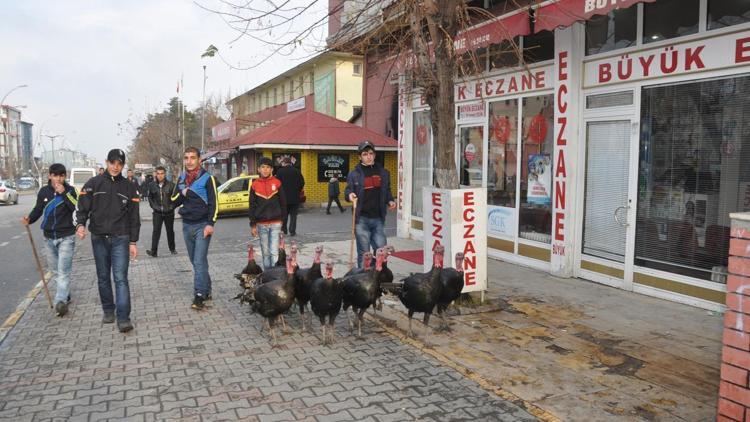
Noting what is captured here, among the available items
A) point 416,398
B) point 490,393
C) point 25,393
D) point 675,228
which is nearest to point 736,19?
point 675,228

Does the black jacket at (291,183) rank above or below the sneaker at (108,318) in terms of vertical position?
above

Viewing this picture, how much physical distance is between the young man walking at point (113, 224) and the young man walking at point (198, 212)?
67 centimetres

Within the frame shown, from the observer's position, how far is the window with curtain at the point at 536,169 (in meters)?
8.78

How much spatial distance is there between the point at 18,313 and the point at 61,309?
772mm

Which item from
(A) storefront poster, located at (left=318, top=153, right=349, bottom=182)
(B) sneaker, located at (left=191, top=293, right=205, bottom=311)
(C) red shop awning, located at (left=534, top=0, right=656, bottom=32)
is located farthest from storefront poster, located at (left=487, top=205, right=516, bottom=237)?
(A) storefront poster, located at (left=318, top=153, right=349, bottom=182)

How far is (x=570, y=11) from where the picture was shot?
22.5ft

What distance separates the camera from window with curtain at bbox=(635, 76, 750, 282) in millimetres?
6285

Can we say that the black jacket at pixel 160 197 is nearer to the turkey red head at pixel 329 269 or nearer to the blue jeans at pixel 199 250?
the blue jeans at pixel 199 250

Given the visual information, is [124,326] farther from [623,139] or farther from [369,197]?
[623,139]

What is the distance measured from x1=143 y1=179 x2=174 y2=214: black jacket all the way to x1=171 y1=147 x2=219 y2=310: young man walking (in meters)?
4.44

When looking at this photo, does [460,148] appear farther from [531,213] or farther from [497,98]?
[531,213]

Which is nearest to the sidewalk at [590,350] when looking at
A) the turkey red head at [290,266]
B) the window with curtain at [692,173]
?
the window with curtain at [692,173]

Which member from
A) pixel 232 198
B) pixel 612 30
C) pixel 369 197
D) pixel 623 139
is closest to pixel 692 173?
pixel 623 139

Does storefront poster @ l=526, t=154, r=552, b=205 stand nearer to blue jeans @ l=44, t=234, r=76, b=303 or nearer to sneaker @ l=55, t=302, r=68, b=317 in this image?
blue jeans @ l=44, t=234, r=76, b=303
